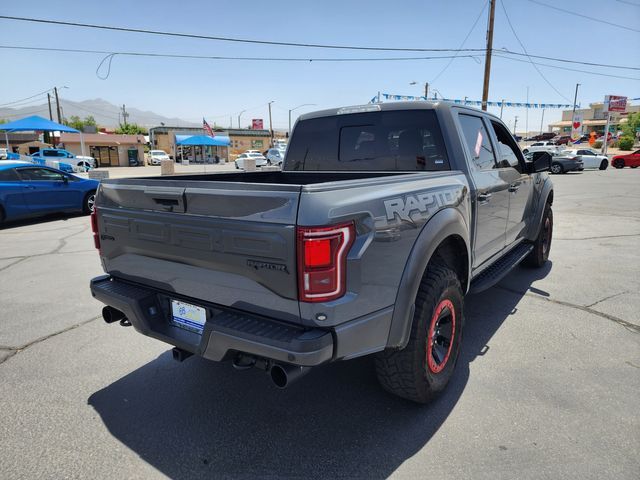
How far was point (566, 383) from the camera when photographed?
3.08m

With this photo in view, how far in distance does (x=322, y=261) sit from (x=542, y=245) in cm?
494

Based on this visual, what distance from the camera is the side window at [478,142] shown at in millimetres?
3629

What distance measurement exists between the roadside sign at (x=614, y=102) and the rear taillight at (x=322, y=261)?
57.1 metres

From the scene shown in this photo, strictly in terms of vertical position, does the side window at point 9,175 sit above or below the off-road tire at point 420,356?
above

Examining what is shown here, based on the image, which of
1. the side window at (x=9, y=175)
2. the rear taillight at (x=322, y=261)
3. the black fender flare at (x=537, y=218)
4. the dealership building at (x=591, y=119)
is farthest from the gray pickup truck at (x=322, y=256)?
the dealership building at (x=591, y=119)

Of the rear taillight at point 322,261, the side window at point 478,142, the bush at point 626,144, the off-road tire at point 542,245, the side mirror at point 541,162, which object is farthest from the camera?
the bush at point 626,144

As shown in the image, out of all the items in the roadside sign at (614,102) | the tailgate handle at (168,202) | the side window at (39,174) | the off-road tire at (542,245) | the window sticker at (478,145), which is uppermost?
the roadside sign at (614,102)

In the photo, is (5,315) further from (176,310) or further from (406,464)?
(406,464)

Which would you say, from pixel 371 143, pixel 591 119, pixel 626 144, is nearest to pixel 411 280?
pixel 371 143

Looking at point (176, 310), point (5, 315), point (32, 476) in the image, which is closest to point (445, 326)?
point (176, 310)

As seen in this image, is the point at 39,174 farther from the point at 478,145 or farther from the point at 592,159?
the point at 592,159

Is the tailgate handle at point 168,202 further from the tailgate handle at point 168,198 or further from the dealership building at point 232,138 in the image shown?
the dealership building at point 232,138

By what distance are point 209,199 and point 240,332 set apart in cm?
69

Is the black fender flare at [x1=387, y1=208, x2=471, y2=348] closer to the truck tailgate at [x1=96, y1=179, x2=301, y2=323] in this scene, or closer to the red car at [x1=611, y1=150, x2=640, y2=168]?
the truck tailgate at [x1=96, y1=179, x2=301, y2=323]
